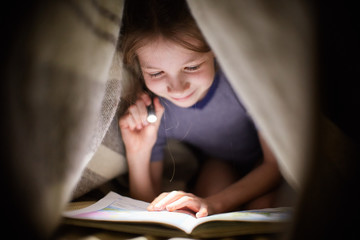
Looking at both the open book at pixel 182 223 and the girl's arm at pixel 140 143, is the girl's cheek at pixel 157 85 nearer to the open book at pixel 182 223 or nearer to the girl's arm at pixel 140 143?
the girl's arm at pixel 140 143

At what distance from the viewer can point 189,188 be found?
1.05m

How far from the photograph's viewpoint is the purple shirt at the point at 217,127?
0.93 metres

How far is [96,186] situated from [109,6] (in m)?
0.56

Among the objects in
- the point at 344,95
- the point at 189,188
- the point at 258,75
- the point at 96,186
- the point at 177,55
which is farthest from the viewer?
the point at 189,188

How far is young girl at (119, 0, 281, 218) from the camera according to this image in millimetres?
711

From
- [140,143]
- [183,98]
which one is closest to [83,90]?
[183,98]

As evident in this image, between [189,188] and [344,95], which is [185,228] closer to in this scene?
[344,95]

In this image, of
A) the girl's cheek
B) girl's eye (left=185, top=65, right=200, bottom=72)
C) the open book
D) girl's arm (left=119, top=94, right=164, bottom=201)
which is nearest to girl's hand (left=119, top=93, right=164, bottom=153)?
girl's arm (left=119, top=94, right=164, bottom=201)

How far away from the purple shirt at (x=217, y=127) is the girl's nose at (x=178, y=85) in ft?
0.58

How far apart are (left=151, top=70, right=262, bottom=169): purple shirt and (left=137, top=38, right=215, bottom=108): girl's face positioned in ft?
0.41

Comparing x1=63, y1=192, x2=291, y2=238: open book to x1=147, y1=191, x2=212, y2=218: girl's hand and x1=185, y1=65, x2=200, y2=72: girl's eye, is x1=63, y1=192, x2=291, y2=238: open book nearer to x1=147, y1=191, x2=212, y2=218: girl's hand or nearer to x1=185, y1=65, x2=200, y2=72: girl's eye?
x1=147, y1=191, x2=212, y2=218: girl's hand

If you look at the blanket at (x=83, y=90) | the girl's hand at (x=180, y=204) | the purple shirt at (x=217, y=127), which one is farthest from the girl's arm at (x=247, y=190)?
the blanket at (x=83, y=90)

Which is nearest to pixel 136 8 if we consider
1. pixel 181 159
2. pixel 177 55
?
pixel 177 55

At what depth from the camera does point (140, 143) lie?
0.95 meters
